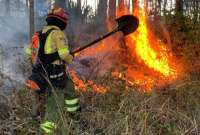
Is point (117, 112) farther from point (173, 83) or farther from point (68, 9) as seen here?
point (68, 9)

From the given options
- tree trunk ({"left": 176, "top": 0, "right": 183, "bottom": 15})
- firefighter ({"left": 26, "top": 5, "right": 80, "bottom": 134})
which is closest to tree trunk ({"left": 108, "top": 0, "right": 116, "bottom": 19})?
tree trunk ({"left": 176, "top": 0, "right": 183, "bottom": 15})

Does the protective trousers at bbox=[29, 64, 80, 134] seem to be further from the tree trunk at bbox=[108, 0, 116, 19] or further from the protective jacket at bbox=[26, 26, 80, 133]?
the tree trunk at bbox=[108, 0, 116, 19]

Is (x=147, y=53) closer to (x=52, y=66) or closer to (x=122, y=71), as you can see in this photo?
(x=122, y=71)

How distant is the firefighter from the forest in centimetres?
34

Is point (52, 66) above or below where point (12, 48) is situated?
below

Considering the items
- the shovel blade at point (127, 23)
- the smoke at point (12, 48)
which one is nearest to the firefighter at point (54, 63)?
the smoke at point (12, 48)

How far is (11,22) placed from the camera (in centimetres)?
1714

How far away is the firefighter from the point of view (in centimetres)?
784

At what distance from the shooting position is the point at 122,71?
1041cm

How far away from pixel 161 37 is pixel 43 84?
6343 mm

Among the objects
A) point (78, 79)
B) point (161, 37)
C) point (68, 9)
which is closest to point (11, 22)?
point (68, 9)

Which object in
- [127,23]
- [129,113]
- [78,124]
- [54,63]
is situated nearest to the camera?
[129,113]

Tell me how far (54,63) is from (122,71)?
2.74 meters

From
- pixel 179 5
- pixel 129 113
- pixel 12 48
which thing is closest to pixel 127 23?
pixel 129 113
